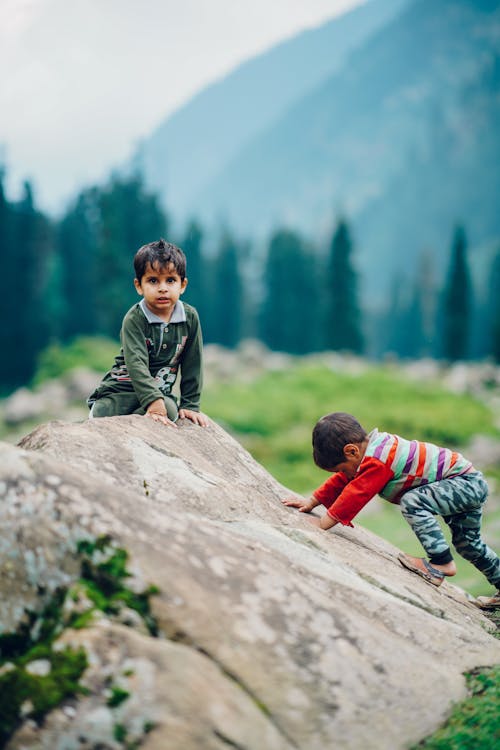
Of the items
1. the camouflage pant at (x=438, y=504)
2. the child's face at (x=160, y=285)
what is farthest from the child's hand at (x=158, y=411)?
the camouflage pant at (x=438, y=504)

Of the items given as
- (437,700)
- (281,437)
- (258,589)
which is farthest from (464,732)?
(281,437)

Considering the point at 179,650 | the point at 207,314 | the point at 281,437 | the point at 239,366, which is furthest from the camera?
the point at 207,314

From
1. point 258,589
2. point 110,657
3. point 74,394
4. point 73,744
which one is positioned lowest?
point 74,394

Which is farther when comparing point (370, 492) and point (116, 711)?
point (370, 492)

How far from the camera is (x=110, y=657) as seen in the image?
329 centimetres

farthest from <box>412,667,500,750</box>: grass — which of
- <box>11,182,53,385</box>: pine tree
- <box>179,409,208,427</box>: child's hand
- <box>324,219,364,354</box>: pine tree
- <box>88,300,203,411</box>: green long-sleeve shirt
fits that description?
<box>324,219,364,354</box>: pine tree

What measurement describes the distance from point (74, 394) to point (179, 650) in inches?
1330

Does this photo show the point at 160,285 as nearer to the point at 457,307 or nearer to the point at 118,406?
the point at 118,406

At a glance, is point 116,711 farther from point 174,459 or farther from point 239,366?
point 239,366

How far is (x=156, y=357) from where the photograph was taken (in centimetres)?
597

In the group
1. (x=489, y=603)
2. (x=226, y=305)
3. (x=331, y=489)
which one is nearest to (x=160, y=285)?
(x=331, y=489)

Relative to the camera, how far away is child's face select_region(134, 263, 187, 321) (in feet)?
18.4

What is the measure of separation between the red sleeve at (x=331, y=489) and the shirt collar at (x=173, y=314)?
1.67 meters

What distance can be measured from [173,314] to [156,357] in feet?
1.20
